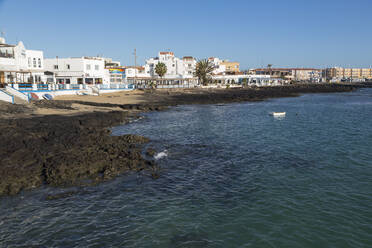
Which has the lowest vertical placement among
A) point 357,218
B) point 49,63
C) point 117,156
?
point 357,218

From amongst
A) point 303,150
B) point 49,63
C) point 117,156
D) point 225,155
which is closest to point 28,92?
point 49,63

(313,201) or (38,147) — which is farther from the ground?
(38,147)

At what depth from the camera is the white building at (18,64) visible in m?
56.4

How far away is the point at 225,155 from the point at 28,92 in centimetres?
4281

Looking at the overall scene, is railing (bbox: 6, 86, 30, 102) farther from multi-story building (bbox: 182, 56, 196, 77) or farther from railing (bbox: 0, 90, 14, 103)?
multi-story building (bbox: 182, 56, 196, 77)

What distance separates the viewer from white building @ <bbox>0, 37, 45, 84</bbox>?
5638 centimetres

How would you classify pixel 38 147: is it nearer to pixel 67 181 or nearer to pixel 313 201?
pixel 67 181

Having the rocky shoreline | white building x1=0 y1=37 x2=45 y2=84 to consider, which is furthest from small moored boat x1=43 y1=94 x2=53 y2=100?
the rocky shoreline

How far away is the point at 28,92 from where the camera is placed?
52.4 meters

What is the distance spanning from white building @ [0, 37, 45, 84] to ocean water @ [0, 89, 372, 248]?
46772 millimetres

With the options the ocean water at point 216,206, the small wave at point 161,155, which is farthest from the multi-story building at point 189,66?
the small wave at point 161,155

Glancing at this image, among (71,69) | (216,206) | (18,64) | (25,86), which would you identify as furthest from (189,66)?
(216,206)

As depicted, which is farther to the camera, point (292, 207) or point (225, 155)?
point (225, 155)

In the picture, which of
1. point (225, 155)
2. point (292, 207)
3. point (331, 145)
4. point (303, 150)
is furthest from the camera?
→ point (331, 145)
